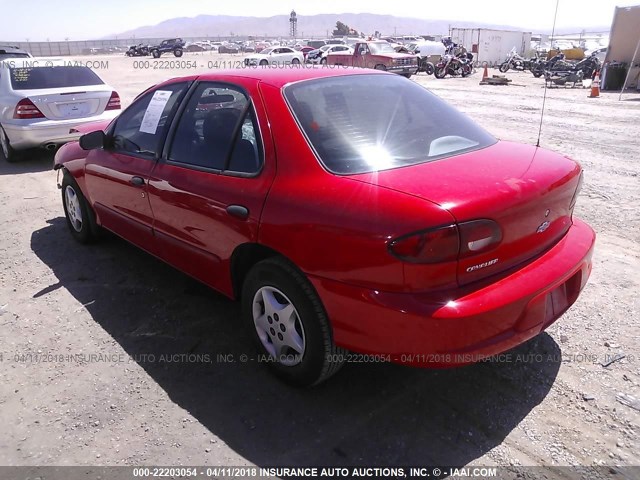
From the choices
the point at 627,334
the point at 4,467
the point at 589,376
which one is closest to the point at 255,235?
the point at 4,467

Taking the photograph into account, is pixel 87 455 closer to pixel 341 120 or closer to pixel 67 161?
pixel 341 120

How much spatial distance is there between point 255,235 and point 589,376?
6.71 feet

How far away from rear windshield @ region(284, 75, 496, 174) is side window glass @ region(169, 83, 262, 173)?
319 mm

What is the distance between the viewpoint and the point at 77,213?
5043mm

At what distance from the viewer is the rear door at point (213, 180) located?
2.87 meters

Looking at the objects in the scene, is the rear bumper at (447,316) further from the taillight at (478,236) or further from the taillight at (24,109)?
the taillight at (24,109)

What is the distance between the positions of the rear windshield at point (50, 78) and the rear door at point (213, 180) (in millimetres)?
6074

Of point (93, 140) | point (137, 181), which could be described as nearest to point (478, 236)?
point (137, 181)

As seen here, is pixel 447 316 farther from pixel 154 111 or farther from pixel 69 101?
pixel 69 101

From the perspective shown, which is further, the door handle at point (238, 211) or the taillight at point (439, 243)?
the door handle at point (238, 211)

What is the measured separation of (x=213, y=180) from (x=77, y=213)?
2.60m

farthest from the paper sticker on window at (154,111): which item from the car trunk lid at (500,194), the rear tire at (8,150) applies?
the rear tire at (8,150)

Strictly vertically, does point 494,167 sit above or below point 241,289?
above

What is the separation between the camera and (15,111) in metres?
7.98
